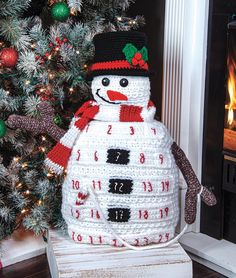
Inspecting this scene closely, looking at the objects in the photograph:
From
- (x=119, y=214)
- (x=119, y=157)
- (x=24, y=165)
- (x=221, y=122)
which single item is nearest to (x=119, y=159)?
(x=119, y=157)

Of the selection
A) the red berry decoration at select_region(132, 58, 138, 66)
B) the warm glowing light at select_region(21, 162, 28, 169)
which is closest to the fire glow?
the red berry decoration at select_region(132, 58, 138, 66)

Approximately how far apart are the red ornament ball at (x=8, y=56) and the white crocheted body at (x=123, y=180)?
292mm

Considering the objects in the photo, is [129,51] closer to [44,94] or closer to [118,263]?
[44,94]

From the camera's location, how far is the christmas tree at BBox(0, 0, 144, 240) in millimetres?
1464

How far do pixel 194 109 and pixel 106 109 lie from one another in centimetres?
46

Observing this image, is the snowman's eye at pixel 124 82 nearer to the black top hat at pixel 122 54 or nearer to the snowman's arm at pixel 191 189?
the black top hat at pixel 122 54

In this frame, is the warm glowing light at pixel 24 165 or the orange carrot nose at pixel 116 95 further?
the warm glowing light at pixel 24 165

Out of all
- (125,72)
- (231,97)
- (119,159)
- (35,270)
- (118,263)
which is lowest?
(35,270)

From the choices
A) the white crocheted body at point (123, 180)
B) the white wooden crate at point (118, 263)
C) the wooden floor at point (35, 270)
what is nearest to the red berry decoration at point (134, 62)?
the white crocheted body at point (123, 180)

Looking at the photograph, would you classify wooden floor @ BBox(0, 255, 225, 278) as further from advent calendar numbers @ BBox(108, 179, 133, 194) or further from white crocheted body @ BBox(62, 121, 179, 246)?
advent calendar numbers @ BBox(108, 179, 133, 194)

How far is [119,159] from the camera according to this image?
1.35 meters

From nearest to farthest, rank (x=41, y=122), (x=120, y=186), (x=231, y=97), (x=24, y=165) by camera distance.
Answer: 1. (x=120, y=186)
2. (x=41, y=122)
3. (x=24, y=165)
4. (x=231, y=97)

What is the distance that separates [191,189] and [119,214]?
0.77 ft

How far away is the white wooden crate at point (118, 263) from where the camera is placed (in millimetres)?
1333
